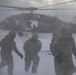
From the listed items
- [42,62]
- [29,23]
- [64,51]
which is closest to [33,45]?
[42,62]

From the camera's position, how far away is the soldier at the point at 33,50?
13.9 metres

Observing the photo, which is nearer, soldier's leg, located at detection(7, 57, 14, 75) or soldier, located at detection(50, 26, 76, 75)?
soldier, located at detection(50, 26, 76, 75)

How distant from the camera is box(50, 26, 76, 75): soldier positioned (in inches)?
400

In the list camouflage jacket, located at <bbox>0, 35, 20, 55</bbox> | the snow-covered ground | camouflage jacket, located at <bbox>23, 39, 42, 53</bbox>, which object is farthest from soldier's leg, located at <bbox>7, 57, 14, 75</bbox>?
camouflage jacket, located at <bbox>23, 39, 42, 53</bbox>

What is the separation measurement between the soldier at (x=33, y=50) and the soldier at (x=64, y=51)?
11.5 feet

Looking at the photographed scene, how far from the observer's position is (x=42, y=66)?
15.4m

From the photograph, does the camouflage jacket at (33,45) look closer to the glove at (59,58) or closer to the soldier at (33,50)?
the soldier at (33,50)

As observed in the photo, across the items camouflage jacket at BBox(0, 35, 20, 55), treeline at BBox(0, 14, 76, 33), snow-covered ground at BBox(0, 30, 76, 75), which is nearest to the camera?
camouflage jacket at BBox(0, 35, 20, 55)

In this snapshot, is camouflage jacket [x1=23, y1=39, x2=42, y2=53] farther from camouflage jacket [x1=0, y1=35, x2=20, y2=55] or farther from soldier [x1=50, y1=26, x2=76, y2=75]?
soldier [x1=50, y1=26, x2=76, y2=75]

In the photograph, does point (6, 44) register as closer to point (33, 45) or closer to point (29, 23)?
point (33, 45)

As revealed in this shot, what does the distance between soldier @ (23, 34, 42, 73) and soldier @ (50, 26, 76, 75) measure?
352 cm

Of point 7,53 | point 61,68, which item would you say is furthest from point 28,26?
point 61,68

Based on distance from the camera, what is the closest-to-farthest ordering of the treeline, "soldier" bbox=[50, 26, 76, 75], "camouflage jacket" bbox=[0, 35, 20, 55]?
"soldier" bbox=[50, 26, 76, 75]
"camouflage jacket" bbox=[0, 35, 20, 55]
the treeline

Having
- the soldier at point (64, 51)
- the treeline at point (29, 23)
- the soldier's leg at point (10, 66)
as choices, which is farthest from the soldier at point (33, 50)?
the treeline at point (29, 23)
